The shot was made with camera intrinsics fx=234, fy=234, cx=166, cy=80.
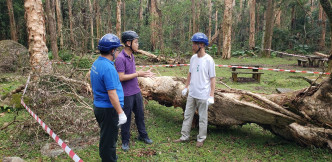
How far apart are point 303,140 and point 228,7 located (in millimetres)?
14767

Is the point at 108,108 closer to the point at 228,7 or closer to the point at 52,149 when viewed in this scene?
the point at 52,149

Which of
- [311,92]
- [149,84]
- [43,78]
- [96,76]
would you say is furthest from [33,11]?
[311,92]

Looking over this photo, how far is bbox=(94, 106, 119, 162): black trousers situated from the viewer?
2729 millimetres

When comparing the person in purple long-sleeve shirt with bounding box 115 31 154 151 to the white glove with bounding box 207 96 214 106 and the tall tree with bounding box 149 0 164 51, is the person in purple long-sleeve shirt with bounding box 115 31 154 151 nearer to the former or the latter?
the white glove with bounding box 207 96 214 106

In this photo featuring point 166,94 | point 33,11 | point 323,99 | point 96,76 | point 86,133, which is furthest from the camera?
point 33,11

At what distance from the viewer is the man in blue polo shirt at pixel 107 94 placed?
258 cm

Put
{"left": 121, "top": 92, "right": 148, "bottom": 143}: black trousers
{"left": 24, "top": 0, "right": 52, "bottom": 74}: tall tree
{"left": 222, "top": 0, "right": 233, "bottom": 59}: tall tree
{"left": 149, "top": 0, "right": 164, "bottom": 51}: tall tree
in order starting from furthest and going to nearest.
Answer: {"left": 149, "top": 0, "right": 164, "bottom": 51}: tall tree
{"left": 222, "top": 0, "right": 233, "bottom": 59}: tall tree
{"left": 24, "top": 0, "right": 52, "bottom": 74}: tall tree
{"left": 121, "top": 92, "right": 148, "bottom": 143}: black trousers

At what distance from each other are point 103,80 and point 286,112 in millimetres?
2692

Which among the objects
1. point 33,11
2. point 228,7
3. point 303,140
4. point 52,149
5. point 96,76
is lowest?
point 52,149

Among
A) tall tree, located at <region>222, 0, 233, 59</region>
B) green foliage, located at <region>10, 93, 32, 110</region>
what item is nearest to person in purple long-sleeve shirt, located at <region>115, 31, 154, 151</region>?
green foliage, located at <region>10, 93, 32, 110</region>

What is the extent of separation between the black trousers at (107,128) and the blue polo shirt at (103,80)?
0.08 meters

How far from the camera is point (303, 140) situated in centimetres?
338

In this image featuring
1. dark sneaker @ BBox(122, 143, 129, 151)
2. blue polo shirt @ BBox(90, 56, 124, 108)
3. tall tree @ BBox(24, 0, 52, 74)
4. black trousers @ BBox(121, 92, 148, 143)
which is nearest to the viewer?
blue polo shirt @ BBox(90, 56, 124, 108)

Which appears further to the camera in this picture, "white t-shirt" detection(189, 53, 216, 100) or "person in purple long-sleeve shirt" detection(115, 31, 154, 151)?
"white t-shirt" detection(189, 53, 216, 100)
